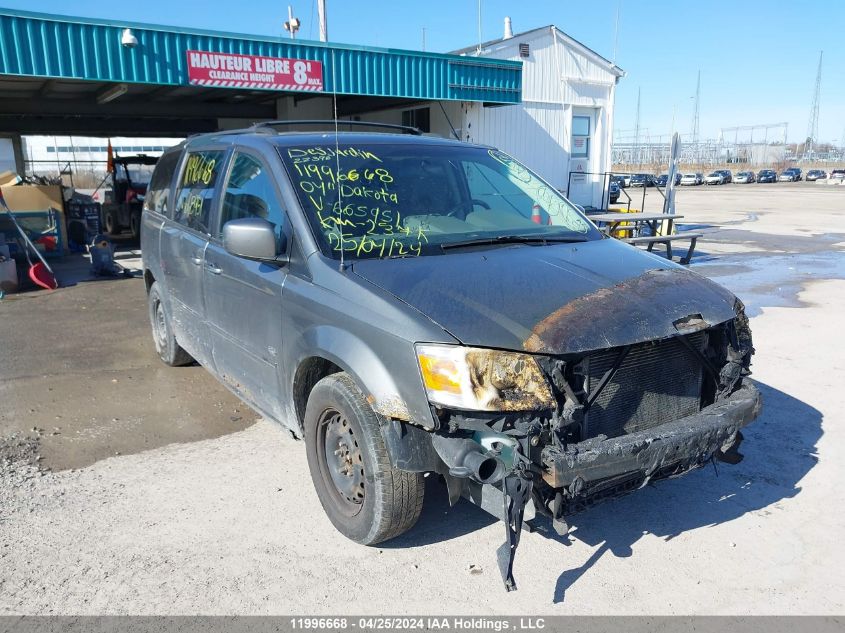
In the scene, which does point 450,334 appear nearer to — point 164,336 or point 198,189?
point 198,189

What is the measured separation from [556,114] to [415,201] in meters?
14.7

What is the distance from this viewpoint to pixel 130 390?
554 centimetres

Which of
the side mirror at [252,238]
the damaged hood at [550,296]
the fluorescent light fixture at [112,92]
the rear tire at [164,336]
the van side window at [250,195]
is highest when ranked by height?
the fluorescent light fixture at [112,92]

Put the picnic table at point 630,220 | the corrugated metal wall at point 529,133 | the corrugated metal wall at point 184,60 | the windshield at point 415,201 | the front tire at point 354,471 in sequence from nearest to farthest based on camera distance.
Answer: the front tire at point 354,471
the windshield at point 415,201
the corrugated metal wall at point 184,60
the picnic table at point 630,220
the corrugated metal wall at point 529,133

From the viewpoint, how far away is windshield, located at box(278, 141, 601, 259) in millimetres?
3490

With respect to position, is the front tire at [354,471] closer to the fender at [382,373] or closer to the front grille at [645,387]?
the fender at [382,373]

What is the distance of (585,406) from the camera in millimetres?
2766

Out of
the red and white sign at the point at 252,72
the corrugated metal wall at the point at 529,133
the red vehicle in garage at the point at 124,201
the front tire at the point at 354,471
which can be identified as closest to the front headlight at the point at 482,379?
the front tire at the point at 354,471

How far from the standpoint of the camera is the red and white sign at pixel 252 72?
11.6 metres

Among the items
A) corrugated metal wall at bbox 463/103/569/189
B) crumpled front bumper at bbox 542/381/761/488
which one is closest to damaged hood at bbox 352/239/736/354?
crumpled front bumper at bbox 542/381/761/488

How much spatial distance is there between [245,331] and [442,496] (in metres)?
1.53

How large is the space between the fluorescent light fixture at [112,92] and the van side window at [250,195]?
34.6 ft

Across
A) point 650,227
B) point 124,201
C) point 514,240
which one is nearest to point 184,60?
point 124,201

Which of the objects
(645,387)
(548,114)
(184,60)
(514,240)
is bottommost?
(645,387)
